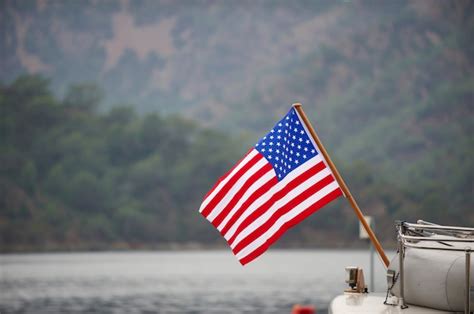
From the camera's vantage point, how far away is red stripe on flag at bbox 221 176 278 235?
29.9ft

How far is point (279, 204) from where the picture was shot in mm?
9047

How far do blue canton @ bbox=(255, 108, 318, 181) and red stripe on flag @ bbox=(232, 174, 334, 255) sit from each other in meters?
0.27

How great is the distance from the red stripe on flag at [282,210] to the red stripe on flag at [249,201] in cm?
20

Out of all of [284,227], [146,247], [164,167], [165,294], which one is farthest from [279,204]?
[164,167]

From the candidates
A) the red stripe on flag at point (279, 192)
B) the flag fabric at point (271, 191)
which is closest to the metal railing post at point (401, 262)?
the flag fabric at point (271, 191)

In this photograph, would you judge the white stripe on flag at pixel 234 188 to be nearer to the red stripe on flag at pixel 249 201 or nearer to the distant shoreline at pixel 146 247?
the red stripe on flag at pixel 249 201

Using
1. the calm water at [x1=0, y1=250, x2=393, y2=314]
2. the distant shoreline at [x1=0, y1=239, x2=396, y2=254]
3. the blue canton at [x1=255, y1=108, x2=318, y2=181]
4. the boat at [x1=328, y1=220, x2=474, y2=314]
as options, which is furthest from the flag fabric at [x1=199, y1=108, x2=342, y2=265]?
the distant shoreline at [x1=0, y1=239, x2=396, y2=254]

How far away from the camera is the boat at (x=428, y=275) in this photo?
650 cm

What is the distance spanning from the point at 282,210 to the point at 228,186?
1.91ft

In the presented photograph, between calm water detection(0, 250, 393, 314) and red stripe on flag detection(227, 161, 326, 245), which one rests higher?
calm water detection(0, 250, 393, 314)

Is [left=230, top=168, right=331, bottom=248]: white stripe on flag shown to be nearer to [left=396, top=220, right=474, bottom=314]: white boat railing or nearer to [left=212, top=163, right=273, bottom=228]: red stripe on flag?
[left=212, top=163, right=273, bottom=228]: red stripe on flag

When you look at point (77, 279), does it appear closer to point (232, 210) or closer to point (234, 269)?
point (234, 269)

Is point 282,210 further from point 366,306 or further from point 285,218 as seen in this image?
point 366,306

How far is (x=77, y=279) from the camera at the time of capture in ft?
260
